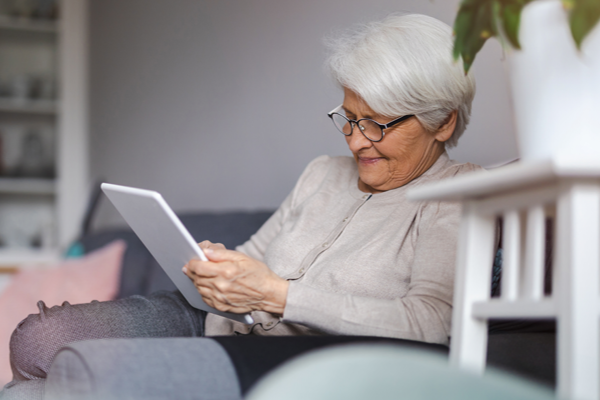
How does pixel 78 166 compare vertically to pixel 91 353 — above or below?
above

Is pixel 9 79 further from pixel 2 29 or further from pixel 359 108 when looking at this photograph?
pixel 359 108

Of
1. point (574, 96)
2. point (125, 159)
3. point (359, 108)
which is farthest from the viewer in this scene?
→ point (125, 159)

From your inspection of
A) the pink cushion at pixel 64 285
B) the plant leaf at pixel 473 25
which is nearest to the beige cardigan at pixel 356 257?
the plant leaf at pixel 473 25

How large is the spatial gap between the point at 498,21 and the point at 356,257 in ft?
2.09

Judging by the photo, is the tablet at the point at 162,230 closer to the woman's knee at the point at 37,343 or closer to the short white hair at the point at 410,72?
the woman's knee at the point at 37,343

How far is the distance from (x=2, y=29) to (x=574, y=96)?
12.2 ft

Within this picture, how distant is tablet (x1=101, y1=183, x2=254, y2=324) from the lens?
38.0 inches

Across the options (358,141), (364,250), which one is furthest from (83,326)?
(358,141)

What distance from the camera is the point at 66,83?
3.49m

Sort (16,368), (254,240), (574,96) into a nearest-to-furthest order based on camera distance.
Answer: (574,96) → (16,368) → (254,240)

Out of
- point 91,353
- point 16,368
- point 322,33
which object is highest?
point 322,33

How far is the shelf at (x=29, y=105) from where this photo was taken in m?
3.45

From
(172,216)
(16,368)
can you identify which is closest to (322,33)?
(172,216)

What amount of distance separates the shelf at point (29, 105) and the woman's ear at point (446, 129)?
289cm
